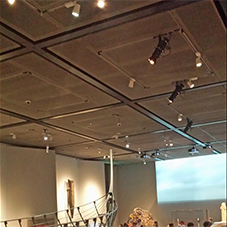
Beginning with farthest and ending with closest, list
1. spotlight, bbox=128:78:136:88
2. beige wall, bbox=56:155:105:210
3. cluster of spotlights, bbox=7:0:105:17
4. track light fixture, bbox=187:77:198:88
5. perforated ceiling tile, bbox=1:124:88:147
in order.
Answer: beige wall, bbox=56:155:105:210
perforated ceiling tile, bbox=1:124:88:147
track light fixture, bbox=187:77:198:88
spotlight, bbox=128:78:136:88
cluster of spotlights, bbox=7:0:105:17

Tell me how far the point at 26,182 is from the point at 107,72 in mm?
5695

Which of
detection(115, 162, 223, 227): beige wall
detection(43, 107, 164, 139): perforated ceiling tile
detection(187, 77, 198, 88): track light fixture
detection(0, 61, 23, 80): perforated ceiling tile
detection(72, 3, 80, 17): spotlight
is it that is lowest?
detection(115, 162, 223, 227): beige wall

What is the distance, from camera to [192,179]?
14.5m

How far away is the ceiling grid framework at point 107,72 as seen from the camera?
3730 mm

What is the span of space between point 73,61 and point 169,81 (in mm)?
1605

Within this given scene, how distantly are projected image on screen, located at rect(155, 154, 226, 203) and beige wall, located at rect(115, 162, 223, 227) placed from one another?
0.36 meters

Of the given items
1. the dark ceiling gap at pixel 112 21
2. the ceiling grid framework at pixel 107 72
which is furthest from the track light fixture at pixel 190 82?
the dark ceiling gap at pixel 112 21

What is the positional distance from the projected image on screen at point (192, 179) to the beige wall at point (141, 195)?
36cm

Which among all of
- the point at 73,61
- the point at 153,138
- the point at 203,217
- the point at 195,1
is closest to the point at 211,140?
the point at 153,138

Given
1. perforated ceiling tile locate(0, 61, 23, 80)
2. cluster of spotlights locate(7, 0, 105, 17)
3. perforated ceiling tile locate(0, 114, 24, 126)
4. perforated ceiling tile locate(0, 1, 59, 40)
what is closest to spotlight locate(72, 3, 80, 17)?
cluster of spotlights locate(7, 0, 105, 17)

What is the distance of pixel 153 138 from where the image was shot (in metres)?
10.0

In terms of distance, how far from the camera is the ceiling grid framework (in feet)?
12.2

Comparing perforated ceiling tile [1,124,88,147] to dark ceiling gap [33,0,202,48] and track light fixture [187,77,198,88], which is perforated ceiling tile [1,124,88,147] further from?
dark ceiling gap [33,0,202,48]

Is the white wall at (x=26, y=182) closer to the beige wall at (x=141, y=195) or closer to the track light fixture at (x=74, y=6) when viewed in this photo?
the beige wall at (x=141, y=195)
